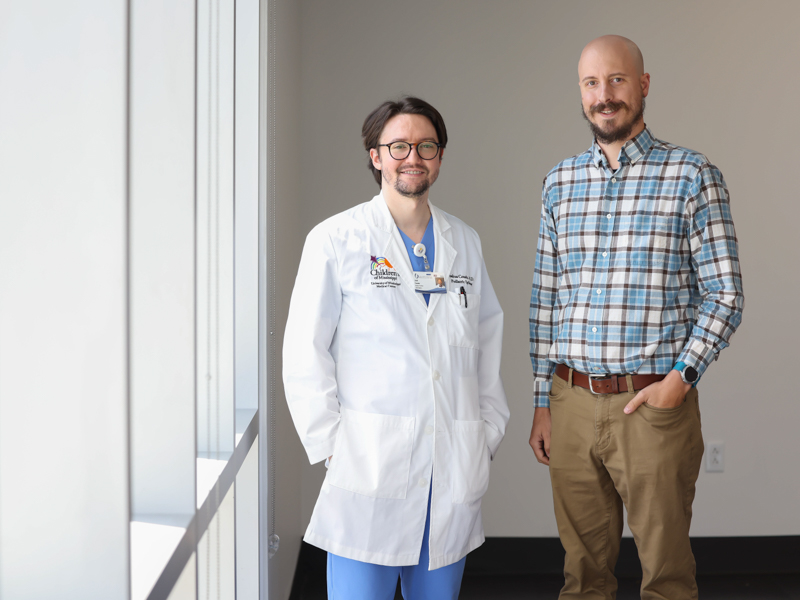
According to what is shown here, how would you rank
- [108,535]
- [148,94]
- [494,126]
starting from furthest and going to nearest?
[494,126] → [148,94] → [108,535]

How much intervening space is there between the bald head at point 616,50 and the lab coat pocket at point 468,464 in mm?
1095

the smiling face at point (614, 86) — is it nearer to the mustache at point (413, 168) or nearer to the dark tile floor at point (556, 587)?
the mustache at point (413, 168)

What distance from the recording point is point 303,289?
1.62 m

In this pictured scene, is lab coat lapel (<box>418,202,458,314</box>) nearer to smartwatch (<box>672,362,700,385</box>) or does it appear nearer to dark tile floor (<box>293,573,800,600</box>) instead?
smartwatch (<box>672,362,700,385</box>)

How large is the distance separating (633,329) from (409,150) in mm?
791

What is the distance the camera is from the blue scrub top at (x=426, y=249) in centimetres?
168

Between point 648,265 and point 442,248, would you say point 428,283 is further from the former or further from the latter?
point 648,265

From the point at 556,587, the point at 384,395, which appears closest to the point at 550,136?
the point at 384,395

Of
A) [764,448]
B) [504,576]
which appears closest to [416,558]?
[504,576]

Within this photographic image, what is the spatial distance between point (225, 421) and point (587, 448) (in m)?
1.01

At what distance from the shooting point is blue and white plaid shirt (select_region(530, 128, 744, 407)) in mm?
1782

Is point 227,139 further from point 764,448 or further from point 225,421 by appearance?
point 764,448

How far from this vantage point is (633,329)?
71.7 inches

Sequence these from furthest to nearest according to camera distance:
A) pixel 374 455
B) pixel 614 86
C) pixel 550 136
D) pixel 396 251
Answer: pixel 550 136
pixel 614 86
pixel 396 251
pixel 374 455
